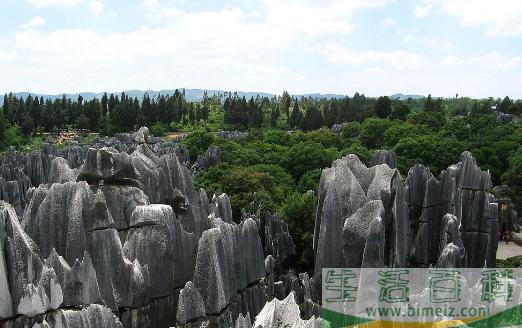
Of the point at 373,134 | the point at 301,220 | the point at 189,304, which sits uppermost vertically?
the point at 373,134

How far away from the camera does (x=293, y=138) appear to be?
55.5m

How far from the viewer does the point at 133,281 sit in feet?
42.1

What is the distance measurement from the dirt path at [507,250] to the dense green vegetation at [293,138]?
5634mm

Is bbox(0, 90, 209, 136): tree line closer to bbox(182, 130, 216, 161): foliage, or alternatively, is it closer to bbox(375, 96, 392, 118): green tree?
A: bbox(182, 130, 216, 161): foliage

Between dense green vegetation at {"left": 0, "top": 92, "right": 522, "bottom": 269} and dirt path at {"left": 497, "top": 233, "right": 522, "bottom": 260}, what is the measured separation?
5634 mm

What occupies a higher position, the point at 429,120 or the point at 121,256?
the point at 429,120

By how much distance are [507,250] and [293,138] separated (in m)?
31.2

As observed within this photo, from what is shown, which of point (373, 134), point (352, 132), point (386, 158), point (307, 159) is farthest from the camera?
point (352, 132)

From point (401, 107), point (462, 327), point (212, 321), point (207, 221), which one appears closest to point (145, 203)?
point (207, 221)

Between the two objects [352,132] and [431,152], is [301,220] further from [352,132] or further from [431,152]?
[352,132]

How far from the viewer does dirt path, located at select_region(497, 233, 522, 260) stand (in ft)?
82.6

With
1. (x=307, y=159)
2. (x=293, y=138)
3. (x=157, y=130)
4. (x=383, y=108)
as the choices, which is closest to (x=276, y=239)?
(x=307, y=159)

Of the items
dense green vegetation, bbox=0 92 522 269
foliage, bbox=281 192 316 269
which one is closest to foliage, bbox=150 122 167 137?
dense green vegetation, bbox=0 92 522 269

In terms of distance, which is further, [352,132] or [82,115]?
[82,115]
